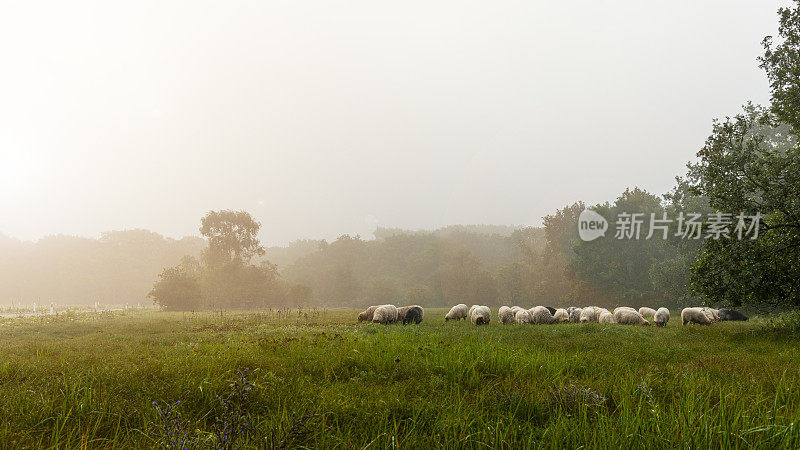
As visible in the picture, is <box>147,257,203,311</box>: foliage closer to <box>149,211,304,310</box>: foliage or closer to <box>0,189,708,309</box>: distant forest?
<box>149,211,304,310</box>: foliage

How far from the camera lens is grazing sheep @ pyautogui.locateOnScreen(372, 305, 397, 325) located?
21.3 metres

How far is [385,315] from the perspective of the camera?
21.6 m

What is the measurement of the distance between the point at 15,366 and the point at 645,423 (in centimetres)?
1082

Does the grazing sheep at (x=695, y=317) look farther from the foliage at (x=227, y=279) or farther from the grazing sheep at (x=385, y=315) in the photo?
the foliage at (x=227, y=279)

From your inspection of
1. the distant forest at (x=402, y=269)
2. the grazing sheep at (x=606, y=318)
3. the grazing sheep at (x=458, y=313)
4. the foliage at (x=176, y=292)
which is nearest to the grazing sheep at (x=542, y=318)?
the grazing sheep at (x=606, y=318)

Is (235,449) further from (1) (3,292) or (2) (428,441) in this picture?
(1) (3,292)

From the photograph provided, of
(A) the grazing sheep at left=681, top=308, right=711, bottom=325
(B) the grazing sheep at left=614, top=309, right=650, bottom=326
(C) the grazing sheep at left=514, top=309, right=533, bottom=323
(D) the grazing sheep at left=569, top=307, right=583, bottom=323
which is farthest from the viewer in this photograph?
(D) the grazing sheep at left=569, top=307, right=583, bottom=323

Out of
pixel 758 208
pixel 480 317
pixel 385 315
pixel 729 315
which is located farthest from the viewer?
pixel 729 315

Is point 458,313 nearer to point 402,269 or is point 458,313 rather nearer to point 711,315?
point 711,315

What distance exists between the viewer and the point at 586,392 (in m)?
4.55

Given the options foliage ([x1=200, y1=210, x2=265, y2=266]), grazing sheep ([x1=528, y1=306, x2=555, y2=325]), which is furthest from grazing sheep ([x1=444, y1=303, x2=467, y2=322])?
foliage ([x1=200, y1=210, x2=265, y2=266])

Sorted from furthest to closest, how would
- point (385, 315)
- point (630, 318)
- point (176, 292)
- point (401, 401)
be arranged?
point (176, 292)
point (385, 315)
point (630, 318)
point (401, 401)

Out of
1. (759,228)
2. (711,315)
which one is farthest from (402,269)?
(759,228)

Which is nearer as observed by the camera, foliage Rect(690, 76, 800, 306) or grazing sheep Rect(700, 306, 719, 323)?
foliage Rect(690, 76, 800, 306)
